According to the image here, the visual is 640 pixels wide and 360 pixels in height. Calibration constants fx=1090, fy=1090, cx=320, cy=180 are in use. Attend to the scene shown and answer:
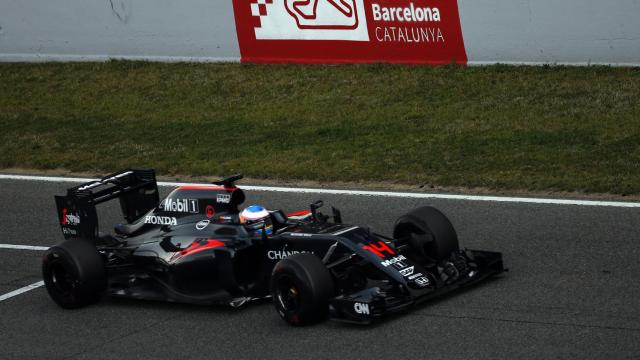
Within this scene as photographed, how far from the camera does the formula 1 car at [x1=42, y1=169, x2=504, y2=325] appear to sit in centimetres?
830

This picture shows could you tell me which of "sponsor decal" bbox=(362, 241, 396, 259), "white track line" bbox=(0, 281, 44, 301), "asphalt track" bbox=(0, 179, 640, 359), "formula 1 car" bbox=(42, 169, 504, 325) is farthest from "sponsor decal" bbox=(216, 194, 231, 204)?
"white track line" bbox=(0, 281, 44, 301)

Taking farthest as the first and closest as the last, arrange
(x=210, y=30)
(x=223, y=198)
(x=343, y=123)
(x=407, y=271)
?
(x=210, y=30), (x=343, y=123), (x=223, y=198), (x=407, y=271)

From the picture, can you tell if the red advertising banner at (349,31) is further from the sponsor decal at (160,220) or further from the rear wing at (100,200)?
the sponsor decal at (160,220)

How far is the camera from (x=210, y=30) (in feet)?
60.2

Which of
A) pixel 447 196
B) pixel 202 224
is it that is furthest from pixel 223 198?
pixel 447 196

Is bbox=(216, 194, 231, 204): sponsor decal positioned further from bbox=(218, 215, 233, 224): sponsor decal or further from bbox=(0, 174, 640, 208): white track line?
bbox=(0, 174, 640, 208): white track line

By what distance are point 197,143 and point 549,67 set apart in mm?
5180

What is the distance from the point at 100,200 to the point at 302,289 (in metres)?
2.71

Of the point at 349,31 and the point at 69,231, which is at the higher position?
the point at 349,31

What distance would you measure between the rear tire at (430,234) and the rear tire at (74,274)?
2.62 meters

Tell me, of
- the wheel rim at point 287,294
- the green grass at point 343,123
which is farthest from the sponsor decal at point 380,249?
the green grass at point 343,123

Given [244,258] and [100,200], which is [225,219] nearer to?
[244,258]

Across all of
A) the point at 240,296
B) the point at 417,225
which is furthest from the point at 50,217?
the point at 417,225

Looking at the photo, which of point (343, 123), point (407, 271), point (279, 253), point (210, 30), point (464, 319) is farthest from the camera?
point (210, 30)
